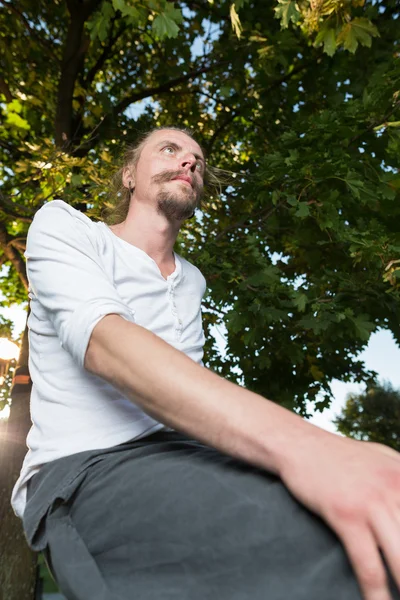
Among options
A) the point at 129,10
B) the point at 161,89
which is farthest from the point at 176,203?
the point at 161,89

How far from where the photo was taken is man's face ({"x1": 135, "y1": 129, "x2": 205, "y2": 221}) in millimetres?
2043

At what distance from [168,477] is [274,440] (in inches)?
9.7

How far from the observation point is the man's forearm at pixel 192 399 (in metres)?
0.89

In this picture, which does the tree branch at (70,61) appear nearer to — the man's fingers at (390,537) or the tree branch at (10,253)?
the tree branch at (10,253)

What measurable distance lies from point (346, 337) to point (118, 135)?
3343 millimetres

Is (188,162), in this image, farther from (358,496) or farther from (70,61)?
(70,61)

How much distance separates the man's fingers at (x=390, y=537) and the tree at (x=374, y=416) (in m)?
31.1

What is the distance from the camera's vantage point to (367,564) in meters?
0.74

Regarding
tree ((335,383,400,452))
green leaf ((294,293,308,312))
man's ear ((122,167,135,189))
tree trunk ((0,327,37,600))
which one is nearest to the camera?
man's ear ((122,167,135,189))

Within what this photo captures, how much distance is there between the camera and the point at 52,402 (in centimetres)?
134

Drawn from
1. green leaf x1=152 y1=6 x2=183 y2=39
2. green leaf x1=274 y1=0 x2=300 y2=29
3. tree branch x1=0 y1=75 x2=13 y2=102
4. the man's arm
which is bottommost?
the man's arm

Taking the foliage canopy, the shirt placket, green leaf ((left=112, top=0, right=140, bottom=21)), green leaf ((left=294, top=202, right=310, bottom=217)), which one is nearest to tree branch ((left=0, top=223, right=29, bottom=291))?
the foliage canopy

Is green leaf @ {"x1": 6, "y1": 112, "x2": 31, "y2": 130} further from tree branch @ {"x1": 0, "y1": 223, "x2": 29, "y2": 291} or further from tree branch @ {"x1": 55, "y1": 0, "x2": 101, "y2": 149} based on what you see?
tree branch @ {"x1": 0, "y1": 223, "x2": 29, "y2": 291}

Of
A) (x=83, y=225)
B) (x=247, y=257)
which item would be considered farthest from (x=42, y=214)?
(x=247, y=257)
